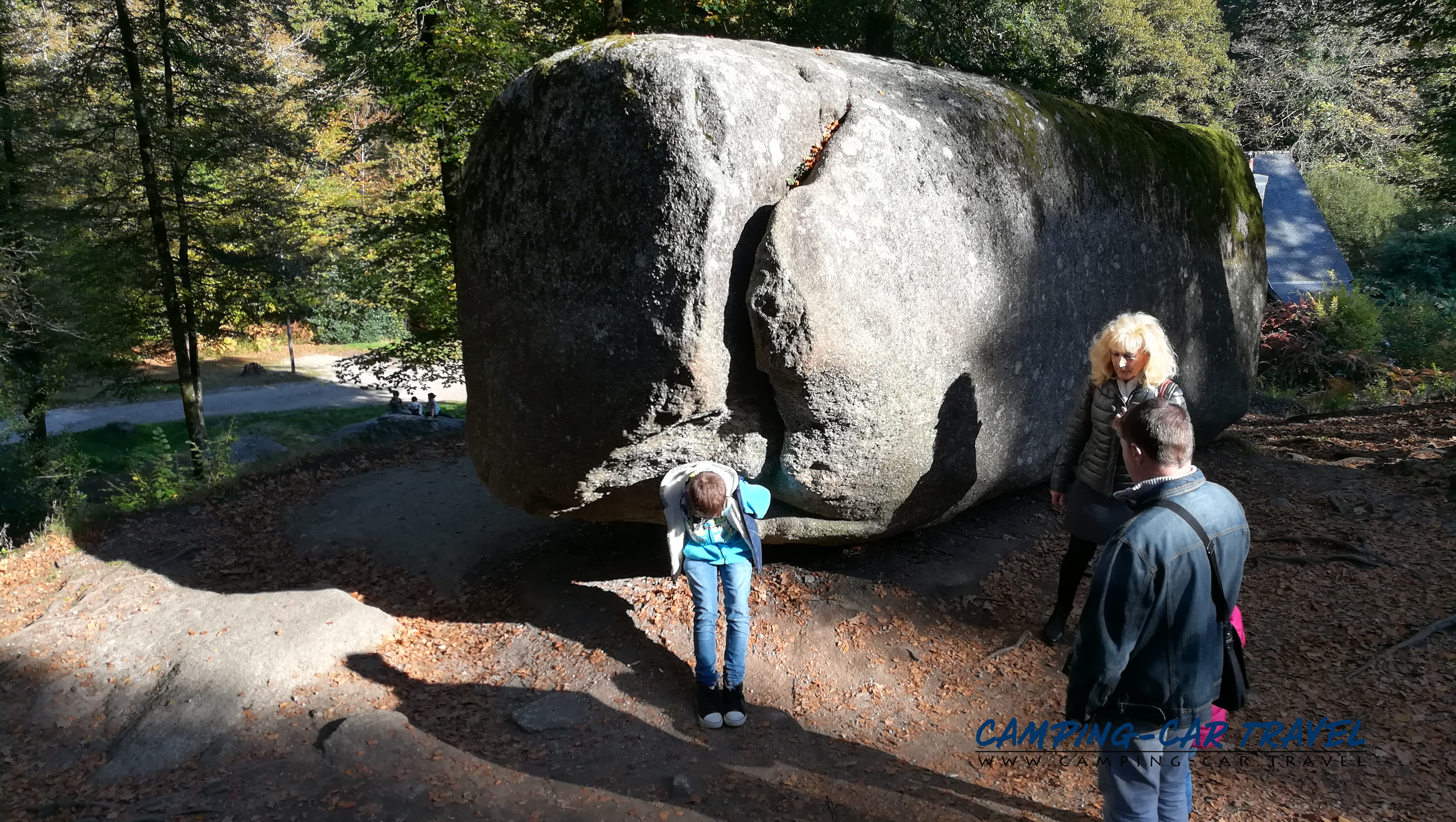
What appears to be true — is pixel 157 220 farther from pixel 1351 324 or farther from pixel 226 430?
pixel 1351 324

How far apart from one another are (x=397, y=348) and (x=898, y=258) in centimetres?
886

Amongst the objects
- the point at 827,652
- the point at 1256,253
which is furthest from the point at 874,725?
the point at 1256,253

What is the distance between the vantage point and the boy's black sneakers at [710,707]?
14.0 ft

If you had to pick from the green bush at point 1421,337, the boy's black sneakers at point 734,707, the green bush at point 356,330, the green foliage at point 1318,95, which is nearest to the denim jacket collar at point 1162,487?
the boy's black sneakers at point 734,707

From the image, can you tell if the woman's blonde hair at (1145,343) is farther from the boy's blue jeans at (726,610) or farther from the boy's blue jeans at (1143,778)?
the boy's blue jeans at (726,610)

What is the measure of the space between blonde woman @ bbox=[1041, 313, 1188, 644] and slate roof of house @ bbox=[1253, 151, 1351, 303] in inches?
588

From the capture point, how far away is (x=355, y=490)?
28.6ft

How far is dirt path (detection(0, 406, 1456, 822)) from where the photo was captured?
3799 mm

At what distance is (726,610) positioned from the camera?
429cm

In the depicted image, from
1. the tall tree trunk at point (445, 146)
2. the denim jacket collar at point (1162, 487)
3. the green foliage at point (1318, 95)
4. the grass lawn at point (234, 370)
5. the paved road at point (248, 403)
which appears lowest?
the paved road at point (248, 403)

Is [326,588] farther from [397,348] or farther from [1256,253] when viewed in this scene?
[1256,253]

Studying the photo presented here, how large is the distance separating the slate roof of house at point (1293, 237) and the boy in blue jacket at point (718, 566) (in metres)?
16.2

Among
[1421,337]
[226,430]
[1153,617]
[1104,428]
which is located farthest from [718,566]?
[1421,337]

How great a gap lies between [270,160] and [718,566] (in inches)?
425
